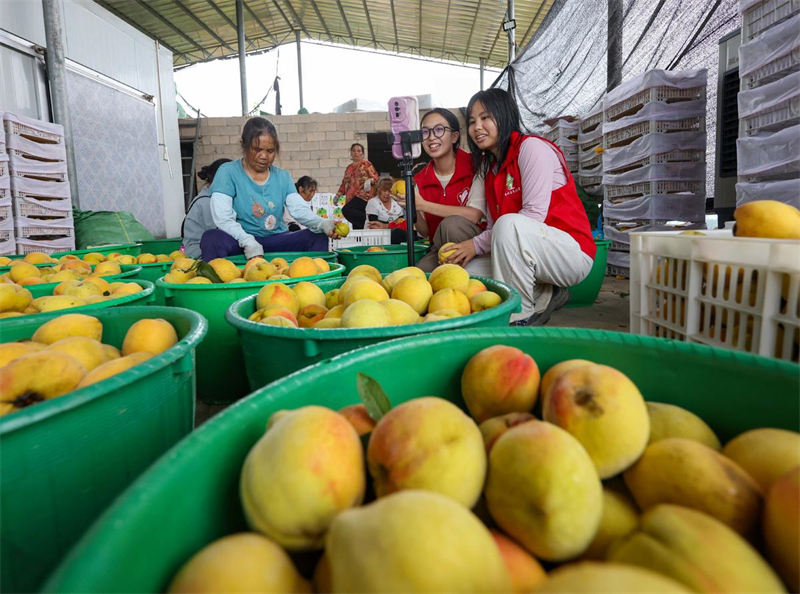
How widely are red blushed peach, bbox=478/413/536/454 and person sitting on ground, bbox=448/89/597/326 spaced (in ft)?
5.79

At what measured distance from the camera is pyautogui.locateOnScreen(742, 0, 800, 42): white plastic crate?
2487 mm

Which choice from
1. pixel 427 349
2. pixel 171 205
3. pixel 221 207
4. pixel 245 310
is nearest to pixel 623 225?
pixel 221 207

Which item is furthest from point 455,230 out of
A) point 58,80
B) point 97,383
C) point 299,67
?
point 299,67

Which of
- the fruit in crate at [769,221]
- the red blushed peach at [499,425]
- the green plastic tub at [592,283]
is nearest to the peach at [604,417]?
the red blushed peach at [499,425]

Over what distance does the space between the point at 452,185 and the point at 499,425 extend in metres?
2.59

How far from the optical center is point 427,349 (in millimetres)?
856

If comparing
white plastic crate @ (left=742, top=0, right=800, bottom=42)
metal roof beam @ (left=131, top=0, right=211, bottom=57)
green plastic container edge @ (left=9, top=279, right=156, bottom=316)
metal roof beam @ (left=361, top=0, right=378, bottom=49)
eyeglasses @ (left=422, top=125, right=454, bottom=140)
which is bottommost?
green plastic container edge @ (left=9, top=279, right=156, bottom=316)

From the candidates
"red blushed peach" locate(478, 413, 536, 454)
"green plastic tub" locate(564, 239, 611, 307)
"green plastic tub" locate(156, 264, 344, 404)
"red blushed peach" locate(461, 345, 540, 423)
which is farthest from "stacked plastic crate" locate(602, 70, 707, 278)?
"red blushed peach" locate(478, 413, 536, 454)

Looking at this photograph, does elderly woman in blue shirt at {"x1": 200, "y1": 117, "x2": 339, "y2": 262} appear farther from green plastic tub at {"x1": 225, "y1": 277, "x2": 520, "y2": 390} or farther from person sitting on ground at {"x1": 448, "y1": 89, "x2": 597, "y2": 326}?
green plastic tub at {"x1": 225, "y1": 277, "x2": 520, "y2": 390}

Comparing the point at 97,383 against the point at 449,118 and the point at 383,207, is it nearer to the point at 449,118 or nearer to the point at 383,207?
the point at 449,118

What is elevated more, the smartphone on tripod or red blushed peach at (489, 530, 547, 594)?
the smartphone on tripod

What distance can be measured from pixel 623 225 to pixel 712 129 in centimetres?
114

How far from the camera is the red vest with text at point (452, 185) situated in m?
3.06

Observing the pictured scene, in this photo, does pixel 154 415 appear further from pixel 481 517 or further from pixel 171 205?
pixel 171 205
